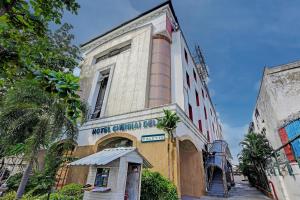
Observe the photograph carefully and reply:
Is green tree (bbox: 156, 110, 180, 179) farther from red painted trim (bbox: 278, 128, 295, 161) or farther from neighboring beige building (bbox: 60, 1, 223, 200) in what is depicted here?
red painted trim (bbox: 278, 128, 295, 161)

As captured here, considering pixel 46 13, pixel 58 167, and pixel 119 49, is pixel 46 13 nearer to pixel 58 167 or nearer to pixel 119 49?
pixel 58 167

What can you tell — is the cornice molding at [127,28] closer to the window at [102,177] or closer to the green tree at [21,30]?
the green tree at [21,30]

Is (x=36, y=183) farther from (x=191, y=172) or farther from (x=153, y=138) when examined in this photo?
(x=191, y=172)

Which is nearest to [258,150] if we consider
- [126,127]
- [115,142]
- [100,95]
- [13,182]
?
[126,127]

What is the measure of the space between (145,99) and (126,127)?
2.76m

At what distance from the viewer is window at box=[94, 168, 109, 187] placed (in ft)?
20.3

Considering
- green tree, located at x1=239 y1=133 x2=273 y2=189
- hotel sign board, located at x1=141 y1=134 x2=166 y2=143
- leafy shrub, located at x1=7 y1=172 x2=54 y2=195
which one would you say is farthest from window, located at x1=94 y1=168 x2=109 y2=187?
green tree, located at x1=239 y1=133 x2=273 y2=189

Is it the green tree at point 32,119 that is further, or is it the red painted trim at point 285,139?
the red painted trim at point 285,139

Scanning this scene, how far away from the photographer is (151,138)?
10.4m

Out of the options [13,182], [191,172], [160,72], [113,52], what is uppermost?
[113,52]

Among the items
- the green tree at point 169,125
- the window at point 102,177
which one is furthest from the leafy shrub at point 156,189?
the window at point 102,177

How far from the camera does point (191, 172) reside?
43.1 ft

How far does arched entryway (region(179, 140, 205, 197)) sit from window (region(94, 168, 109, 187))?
296 inches

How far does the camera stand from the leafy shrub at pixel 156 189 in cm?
773
